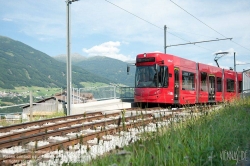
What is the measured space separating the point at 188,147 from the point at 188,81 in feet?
49.5

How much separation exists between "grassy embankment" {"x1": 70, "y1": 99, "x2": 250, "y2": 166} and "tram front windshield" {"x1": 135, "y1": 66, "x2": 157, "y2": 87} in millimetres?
10429

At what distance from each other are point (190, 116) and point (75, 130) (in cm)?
396

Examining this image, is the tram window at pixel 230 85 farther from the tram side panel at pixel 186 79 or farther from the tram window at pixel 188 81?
the tram window at pixel 188 81

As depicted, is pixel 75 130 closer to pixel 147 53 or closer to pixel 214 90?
pixel 147 53

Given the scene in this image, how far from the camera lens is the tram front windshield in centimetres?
1662

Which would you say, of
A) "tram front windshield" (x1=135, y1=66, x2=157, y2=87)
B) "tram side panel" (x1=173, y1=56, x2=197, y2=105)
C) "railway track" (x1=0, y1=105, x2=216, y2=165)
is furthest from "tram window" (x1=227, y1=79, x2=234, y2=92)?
"railway track" (x1=0, y1=105, x2=216, y2=165)

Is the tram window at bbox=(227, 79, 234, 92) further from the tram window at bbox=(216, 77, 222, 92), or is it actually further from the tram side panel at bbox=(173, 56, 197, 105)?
the tram side panel at bbox=(173, 56, 197, 105)

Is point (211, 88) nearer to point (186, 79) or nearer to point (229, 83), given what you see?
point (186, 79)

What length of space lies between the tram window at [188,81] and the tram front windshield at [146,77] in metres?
2.54

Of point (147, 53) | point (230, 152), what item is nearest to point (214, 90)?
point (147, 53)

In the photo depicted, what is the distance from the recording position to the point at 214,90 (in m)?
22.6

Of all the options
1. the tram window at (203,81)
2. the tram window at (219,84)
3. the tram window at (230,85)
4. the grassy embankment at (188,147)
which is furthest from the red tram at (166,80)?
the grassy embankment at (188,147)

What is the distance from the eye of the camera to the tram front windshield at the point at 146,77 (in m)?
16.6

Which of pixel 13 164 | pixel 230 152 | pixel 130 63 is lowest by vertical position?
pixel 13 164
